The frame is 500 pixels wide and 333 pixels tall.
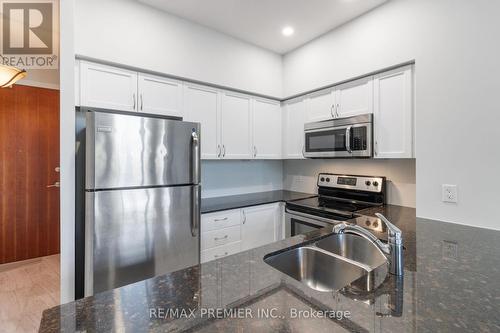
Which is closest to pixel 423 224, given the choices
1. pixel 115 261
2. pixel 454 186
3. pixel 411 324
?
pixel 454 186

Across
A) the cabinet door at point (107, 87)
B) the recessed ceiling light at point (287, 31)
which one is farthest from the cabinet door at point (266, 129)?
the cabinet door at point (107, 87)

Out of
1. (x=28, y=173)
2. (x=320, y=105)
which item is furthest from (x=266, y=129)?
(x=28, y=173)

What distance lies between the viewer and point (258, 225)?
261 centimetres

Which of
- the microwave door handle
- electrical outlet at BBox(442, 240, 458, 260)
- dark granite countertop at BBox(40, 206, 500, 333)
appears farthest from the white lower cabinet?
electrical outlet at BBox(442, 240, 458, 260)

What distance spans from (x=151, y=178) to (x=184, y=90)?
1.02m

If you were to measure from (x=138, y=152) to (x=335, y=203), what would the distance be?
1.83 m

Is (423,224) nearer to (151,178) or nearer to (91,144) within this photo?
(151,178)

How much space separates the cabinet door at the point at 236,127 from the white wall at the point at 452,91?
134cm

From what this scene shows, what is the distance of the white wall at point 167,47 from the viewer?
73.5 inches

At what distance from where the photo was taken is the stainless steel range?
2.15 m

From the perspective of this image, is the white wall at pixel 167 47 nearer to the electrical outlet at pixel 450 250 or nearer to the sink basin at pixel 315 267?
the sink basin at pixel 315 267

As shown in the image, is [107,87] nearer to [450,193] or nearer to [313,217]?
[313,217]

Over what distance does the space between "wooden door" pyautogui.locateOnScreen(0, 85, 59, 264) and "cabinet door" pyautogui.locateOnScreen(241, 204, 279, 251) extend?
2874 mm

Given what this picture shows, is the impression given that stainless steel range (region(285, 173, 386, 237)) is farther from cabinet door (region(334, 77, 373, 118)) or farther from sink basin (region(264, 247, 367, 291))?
sink basin (region(264, 247, 367, 291))
